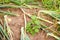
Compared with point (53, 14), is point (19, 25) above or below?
below

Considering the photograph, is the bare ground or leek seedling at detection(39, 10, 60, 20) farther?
leek seedling at detection(39, 10, 60, 20)

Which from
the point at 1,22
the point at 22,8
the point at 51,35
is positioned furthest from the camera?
the point at 22,8

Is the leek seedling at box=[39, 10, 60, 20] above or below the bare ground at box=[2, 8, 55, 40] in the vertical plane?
above

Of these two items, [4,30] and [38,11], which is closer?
[4,30]

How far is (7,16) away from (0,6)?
0.23 m

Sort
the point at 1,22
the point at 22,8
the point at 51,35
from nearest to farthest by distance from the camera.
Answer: the point at 51,35, the point at 1,22, the point at 22,8

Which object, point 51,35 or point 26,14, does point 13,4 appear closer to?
point 26,14

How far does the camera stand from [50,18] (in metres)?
3.33

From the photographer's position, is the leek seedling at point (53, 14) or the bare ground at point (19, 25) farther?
the leek seedling at point (53, 14)

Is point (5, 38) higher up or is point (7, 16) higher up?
point (7, 16)

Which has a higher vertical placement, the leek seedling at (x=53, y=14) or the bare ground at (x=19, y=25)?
the leek seedling at (x=53, y=14)

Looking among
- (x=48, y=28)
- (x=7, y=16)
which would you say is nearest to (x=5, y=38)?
(x=7, y=16)

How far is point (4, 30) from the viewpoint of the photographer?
10.2 ft

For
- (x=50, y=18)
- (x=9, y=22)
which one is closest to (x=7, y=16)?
(x=9, y=22)
